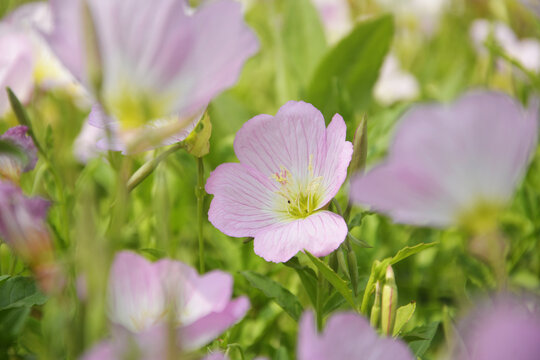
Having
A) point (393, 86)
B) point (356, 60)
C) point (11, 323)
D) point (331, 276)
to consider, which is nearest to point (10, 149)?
point (11, 323)

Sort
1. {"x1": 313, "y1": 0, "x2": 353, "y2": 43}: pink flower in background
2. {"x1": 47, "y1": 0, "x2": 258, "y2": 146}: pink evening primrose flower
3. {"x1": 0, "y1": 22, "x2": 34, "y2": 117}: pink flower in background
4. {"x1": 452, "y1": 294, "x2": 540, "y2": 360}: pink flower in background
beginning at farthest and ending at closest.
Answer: {"x1": 313, "y1": 0, "x2": 353, "y2": 43}: pink flower in background → {"x1": 0, "y1": 22, "x2": 34, "y2": 117}: pink flower in background → {"x1": 47, "y1": 0, "x2": 258, "y2": 146}: pink evening primrose flower → {"x1": 452, "y1": 294, "x2": 540, "y2": 360}: pink flower in background

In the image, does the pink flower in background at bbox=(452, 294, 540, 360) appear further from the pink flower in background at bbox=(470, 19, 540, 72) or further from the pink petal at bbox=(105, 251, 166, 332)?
the pink flower in background at bbox=(470, 19, 540, 72)

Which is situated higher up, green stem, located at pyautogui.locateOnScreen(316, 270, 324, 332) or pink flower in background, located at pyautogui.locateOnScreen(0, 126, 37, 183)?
pink flower in background, located at pyautogui.locateOnScreen(0, 126, 37, 183)

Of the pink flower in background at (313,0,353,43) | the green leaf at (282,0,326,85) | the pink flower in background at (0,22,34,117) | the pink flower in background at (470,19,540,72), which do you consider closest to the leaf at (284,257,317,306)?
the pink flower in background at (0,22,34,117)

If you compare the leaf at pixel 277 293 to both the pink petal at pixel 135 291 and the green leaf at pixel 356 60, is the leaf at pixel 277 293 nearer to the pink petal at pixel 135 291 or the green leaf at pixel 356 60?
the pink petal at pixel 135 291

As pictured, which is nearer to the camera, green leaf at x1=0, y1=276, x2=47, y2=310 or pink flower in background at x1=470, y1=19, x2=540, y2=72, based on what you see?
green leaf at x1=0, y1=276, x2=47, y2=310

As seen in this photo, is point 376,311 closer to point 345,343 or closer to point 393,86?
point 345,343
